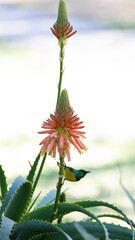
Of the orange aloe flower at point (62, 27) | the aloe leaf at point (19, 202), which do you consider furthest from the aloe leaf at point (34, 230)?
the orange aloe flower at point (62, 27)

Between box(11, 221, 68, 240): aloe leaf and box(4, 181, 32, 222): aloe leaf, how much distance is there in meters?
0.04

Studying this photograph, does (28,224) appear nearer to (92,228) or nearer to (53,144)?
(92,228)

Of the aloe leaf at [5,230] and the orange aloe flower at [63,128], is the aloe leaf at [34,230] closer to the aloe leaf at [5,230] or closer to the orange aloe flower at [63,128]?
the aloe leaf at [5,230]

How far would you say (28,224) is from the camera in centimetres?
188

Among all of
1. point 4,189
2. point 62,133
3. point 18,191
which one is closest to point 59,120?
point 62,133

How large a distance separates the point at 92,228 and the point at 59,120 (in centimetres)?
46

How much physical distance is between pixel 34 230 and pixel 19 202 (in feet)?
0.35

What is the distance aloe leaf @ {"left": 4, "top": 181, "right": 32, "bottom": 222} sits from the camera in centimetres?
184

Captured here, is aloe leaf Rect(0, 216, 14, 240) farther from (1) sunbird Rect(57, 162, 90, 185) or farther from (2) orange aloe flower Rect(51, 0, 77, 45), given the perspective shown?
(2) orange aloe flower Rect(51, 0, 77, 45)

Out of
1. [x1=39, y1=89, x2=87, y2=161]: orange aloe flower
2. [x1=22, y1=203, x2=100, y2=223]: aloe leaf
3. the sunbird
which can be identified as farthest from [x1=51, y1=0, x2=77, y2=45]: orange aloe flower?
[x1=22, y1=203, x2=100, y2=223]: aloe leaf

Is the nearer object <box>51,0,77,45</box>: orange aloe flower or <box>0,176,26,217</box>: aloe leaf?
<box>0,176,26,217</box>: aloe leaf

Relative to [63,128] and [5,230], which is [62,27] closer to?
[63,128]

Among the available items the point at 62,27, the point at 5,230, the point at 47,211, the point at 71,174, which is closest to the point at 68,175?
the point at 71,174

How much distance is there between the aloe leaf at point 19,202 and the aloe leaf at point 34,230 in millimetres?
38
